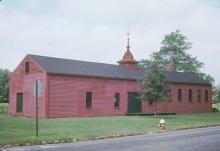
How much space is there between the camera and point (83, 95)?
139 ft

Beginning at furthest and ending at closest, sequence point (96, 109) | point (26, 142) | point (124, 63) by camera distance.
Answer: point (124, 63), point (96, 109), point (26, 142)

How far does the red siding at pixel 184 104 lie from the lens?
5120 centimetres

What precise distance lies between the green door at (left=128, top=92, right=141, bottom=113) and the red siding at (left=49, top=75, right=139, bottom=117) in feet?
1.76

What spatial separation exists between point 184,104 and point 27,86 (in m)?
21.3

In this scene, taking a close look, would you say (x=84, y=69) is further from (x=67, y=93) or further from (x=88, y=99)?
(x=67, y=93)

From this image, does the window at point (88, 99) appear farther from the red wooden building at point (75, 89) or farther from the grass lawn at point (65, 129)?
the grass lawn at point (65, 129)

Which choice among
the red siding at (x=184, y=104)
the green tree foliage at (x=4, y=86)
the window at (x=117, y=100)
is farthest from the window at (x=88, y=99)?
the green tree foliage at (x=4, y=86)

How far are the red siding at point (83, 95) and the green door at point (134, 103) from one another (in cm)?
53

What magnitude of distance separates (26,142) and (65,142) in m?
1.70

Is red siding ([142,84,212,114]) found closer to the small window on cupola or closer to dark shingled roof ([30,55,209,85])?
dark shingled roof ([30,55,209,85])

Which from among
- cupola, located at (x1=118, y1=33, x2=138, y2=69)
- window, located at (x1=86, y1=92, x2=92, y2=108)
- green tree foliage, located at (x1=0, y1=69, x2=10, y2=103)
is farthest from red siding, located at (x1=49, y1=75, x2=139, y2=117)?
green tree foliage, located at (x1=0, y1=69, x2=10, y2=103)

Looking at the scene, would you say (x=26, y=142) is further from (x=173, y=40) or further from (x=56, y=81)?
(x=173, y=40)

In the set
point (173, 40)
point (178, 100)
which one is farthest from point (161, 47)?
point (178, 100)

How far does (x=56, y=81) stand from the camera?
3969 cm
